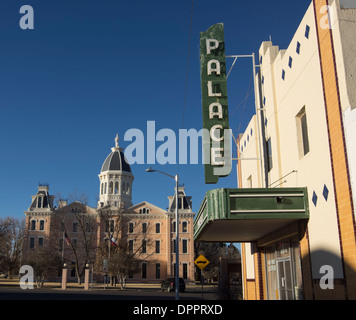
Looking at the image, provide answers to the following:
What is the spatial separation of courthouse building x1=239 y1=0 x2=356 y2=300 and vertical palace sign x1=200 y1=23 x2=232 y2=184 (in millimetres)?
1888

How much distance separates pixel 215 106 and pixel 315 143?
4.54m

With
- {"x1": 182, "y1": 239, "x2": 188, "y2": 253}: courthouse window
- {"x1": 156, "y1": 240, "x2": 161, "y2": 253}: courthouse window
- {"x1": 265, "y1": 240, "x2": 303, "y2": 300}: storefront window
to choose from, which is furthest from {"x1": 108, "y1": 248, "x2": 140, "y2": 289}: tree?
{"x1": 265, "y1": 240, "x2": 303, "y2": 300}: storefront window

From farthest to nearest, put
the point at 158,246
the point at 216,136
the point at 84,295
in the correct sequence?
the point at 158,246 < the point at 84,295 < the point at 216,136

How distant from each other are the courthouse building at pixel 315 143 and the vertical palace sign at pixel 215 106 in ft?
6.19

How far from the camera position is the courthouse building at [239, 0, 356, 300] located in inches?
377

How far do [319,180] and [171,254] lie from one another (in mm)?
66788

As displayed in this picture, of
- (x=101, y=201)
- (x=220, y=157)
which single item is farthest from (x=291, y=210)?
(x=101, y=201)

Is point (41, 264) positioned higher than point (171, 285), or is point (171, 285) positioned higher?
point (41, 264)

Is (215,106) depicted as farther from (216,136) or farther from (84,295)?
(84,295)

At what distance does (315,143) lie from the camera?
11.2 m

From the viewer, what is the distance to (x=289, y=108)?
1329 centimetres

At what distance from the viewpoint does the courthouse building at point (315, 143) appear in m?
9.59

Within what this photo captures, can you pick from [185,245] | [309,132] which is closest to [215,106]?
[309,132]

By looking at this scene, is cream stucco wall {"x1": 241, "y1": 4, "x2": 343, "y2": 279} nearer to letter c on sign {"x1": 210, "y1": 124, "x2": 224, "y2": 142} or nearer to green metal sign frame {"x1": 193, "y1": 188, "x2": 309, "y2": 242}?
green metal sign frame {"x1": 193, "y1": 188, "x2": 309, "y2": 242}
